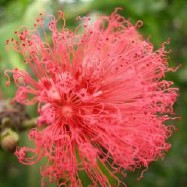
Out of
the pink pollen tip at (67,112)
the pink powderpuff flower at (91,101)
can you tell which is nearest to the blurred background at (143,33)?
the pink powderpuff flower at (91,101)

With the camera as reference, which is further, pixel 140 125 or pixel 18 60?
pixel 18 60

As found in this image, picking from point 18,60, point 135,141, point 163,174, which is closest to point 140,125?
point 135,141

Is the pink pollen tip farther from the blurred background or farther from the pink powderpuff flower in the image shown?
the blurred background

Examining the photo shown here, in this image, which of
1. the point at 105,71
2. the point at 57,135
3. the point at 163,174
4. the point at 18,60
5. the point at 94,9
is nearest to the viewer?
the point at 57,135

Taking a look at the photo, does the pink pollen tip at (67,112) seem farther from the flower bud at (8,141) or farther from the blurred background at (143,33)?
the blurred background at (143,33)

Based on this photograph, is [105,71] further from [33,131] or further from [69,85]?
[33,131]

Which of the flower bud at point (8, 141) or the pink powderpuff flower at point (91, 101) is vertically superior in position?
the pink powderpuff flower at point (91, 101)

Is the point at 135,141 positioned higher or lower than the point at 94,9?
lower
